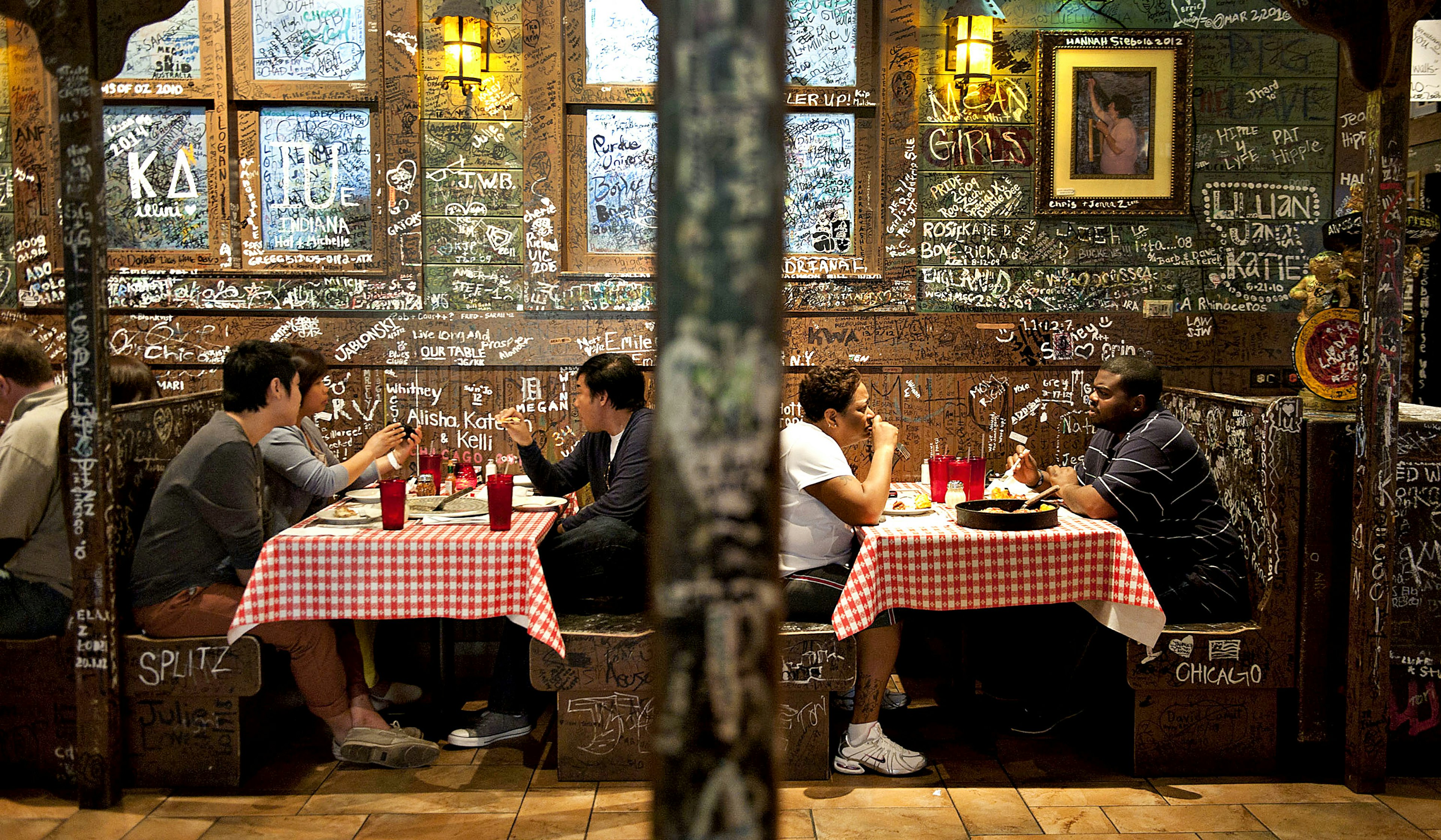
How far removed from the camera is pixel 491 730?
4074mm

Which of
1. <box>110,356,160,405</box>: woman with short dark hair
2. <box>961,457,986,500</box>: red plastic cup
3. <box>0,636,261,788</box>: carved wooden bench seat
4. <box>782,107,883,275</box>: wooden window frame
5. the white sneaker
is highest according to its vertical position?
<box>782,107,883,275</box>: wooden window frame

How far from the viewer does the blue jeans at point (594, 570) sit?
3.89m

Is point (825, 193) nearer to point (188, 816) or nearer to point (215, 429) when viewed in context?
point (215, 429)

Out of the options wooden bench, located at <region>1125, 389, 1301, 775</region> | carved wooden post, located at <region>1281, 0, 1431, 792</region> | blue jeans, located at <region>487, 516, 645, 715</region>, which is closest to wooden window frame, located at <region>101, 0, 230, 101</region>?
blue jeans, located at <region>487, 516, 645, 715</region>

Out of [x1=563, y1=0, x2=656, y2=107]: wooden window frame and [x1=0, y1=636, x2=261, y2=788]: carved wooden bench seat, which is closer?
[x1=0, y1=636, x2=261, y2=788]: carved wooden bench seat

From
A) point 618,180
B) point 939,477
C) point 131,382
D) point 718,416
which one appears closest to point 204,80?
point 131,382

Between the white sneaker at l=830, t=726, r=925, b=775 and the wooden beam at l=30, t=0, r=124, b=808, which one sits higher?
the wooden beam at l=30, t=0, r=124, b=808

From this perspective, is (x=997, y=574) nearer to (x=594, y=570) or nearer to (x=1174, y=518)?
(x=1174, y=518)

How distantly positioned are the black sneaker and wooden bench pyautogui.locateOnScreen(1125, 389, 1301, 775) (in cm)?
39

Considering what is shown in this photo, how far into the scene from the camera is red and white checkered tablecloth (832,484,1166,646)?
12.1ft

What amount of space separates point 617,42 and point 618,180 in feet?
2.26

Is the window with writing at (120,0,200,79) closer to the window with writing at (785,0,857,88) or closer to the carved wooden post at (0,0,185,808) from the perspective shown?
the carved wooden post at (0,0,185,808)

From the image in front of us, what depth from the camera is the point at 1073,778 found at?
3840 mm

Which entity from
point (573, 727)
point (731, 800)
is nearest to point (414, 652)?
point (573, 727)
